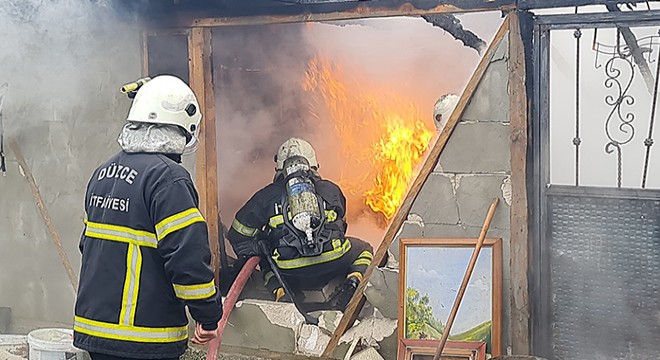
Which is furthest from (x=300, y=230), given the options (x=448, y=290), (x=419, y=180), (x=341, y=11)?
(x=341, y=11)

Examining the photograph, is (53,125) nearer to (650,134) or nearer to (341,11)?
(341,11)

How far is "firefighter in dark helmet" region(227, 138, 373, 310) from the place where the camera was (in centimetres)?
728

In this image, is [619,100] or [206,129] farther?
[206,129]

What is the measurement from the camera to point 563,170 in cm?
601

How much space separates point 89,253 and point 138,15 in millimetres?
3592

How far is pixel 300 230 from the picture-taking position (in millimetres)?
7266

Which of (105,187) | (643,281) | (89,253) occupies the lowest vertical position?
(643,281)

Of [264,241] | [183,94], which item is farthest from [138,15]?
[183,94]

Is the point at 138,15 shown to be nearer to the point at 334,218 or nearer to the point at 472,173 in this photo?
the point at 334,218

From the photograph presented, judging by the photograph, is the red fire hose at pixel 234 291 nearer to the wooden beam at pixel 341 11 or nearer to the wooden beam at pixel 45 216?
the wooden beam at pixel 45 216

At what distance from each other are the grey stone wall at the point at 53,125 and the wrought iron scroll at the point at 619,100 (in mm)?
4189

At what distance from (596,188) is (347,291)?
8.18 ft

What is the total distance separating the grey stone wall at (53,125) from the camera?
7.67 m

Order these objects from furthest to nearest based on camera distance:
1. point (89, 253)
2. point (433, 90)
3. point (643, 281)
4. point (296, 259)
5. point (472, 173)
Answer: point (433, 90) → point (296, 259) → point (472, 173) → point (643, 281) → point (89, 253)
